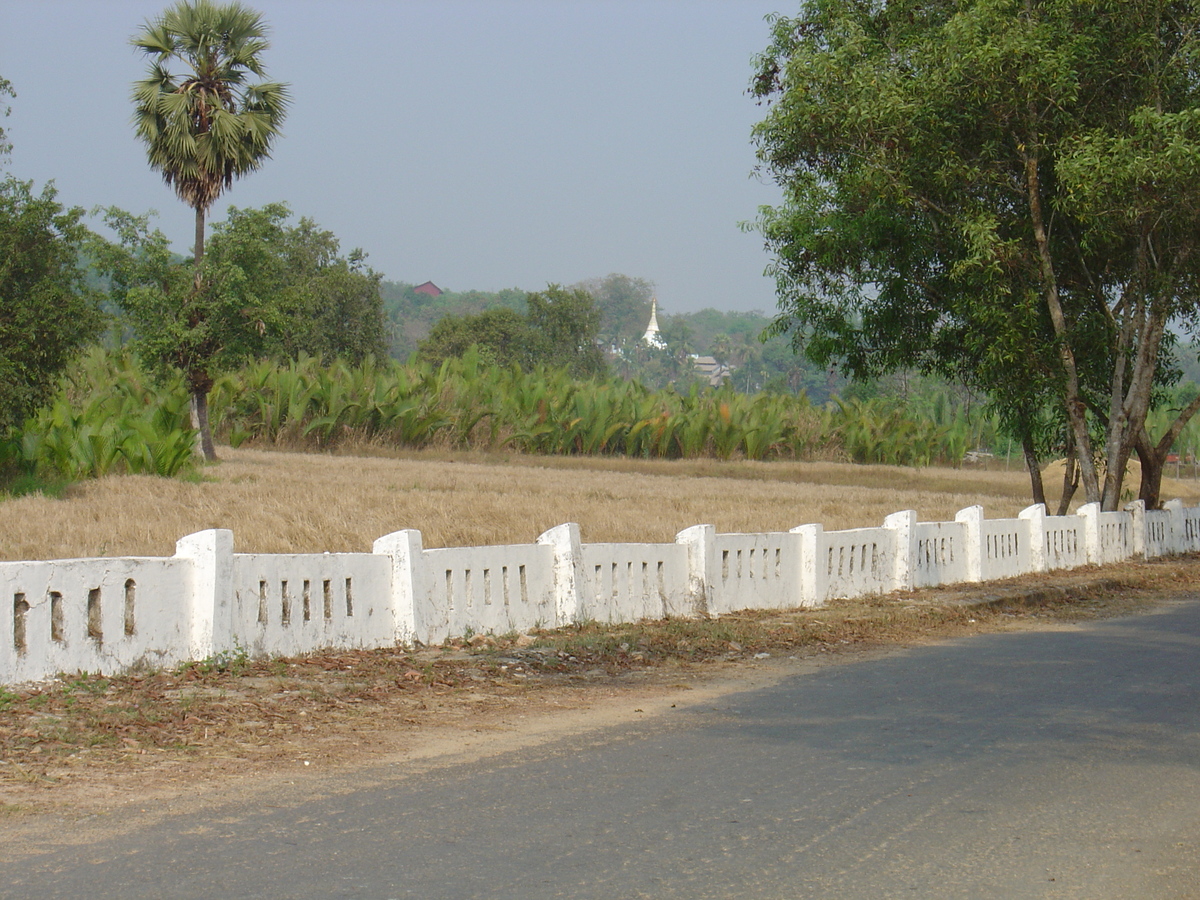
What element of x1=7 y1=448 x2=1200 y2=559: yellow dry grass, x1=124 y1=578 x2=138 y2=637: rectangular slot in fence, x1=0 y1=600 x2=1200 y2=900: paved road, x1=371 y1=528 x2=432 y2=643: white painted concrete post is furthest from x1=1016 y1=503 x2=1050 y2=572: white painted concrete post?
x1=124 y1=578 x2=138 y2=637: rectangular slot in fence

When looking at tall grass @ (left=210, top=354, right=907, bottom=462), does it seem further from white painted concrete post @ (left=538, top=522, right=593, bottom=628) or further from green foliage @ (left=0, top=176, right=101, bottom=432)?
white painted concrete post @ (left=538, top=522, right=593, bottom=628)

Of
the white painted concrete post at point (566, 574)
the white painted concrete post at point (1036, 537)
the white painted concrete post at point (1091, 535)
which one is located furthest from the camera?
the white painted concrete post at point (1091, 535)

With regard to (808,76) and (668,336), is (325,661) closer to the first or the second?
(808,76)

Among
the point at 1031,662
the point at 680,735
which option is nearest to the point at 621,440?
the point at 1031,662

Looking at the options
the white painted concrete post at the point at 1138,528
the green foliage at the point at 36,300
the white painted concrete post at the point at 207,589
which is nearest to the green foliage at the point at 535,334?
the green foliage at the point at 36,300

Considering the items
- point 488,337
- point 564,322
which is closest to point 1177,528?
point 488,337

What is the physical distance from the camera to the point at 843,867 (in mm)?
4594

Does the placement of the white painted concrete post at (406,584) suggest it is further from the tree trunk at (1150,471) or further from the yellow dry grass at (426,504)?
the tree trunk at (1150,471)

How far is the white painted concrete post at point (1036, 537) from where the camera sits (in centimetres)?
1711

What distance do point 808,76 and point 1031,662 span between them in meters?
10.7

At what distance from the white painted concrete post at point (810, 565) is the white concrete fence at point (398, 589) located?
18 mm

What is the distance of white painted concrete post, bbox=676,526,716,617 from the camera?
11.4 m

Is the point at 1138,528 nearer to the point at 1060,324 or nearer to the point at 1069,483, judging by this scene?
the point at 1069,483

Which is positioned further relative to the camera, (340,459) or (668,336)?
(668,336)
